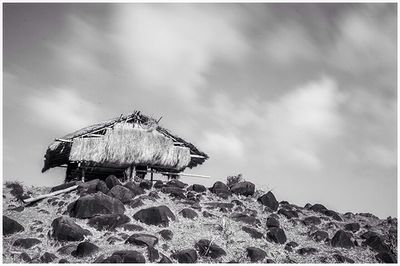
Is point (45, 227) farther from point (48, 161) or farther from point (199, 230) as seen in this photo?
point (48, 161)

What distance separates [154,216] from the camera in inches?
351

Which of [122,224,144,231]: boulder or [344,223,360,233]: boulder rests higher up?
[344,223,360,233]: boulder

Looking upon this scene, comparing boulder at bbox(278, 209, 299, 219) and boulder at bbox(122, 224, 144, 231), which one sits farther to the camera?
boulder at bbox(278, 209, 299, 219)

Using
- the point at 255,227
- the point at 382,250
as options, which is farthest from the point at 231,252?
the point at 382,250

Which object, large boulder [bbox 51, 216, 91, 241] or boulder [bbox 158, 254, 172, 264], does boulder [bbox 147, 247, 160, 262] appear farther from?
large boulder [bbox 51, 216, 91, 241]

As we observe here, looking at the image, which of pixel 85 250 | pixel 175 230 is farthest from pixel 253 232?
pixel 85 250

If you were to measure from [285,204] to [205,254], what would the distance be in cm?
621

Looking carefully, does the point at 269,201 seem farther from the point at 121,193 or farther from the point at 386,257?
the point at 121,193

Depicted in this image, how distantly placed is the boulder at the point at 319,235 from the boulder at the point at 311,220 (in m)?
0.95

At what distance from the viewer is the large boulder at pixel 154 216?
347 inches

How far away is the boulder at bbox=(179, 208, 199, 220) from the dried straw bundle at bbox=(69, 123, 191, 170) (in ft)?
20.7

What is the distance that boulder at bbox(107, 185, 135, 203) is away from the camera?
1012 centimetres

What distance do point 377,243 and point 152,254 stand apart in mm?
6538

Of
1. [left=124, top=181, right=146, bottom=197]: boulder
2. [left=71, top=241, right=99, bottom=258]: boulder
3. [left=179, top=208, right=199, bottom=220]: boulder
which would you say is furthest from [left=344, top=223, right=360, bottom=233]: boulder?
[left=71, top=241, right=99, bottom=258]: boulder
